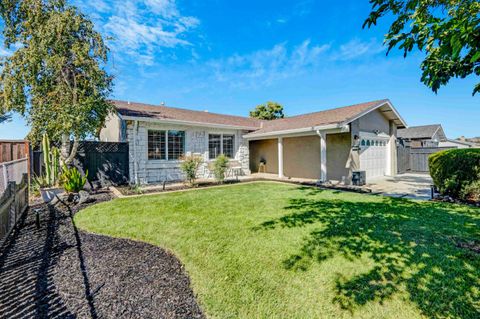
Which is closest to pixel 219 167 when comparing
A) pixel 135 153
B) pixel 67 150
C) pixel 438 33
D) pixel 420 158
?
pixel 135 153

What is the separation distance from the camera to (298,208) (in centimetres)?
672

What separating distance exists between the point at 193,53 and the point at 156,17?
4.40 metres

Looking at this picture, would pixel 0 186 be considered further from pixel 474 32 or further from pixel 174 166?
pixel 474 32

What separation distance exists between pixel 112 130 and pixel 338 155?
13.2m

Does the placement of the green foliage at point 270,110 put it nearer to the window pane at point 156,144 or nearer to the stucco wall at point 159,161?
the stucco wall at point 159,161

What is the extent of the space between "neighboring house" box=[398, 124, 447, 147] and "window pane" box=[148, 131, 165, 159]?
27308mm

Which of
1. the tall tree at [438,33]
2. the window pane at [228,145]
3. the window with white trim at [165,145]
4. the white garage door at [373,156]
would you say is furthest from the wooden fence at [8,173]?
the white garage door at [373,156]

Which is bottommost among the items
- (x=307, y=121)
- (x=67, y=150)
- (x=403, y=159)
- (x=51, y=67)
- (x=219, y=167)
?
(x=219, y=167)

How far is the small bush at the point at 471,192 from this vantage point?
7.55 m

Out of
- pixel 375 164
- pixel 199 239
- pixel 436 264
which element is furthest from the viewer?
pixel 375 164

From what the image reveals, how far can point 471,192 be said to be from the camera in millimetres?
7664

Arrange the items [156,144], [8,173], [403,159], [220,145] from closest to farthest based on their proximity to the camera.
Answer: [8,173] < [156,144] < [220,145] < [403,159]

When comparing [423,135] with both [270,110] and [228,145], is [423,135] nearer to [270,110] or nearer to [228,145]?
[270,110]

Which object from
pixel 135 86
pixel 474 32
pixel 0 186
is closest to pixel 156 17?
pixel 135 86
